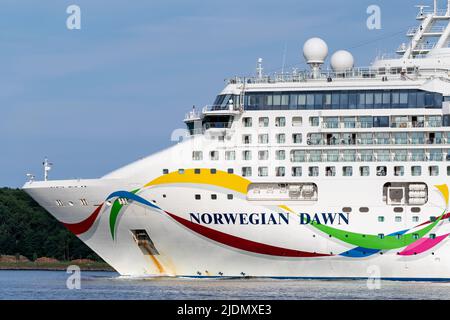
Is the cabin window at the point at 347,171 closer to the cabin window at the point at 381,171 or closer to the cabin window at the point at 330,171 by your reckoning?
the cabin window at the point at 330,171

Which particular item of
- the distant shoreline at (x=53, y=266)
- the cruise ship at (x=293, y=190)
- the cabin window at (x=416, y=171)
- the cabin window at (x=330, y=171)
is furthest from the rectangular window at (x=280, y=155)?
the distant shoreline at (x=53, y=266)

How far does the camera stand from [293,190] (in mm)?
35969

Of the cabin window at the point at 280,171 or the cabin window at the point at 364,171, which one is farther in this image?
→ the cabin window at the point at 280,171

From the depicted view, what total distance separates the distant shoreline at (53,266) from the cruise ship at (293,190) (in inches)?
1190

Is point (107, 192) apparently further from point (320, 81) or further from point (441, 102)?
point (441, 102)

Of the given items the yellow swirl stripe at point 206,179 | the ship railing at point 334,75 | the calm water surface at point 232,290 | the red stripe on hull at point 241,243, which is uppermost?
the ship railing at point 334,75

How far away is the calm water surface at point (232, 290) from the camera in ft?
97.8

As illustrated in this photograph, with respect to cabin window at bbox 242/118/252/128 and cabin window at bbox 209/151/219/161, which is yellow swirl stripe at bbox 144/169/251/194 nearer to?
cabin window at bbox 209/151/219/161

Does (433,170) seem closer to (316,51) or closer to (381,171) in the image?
(381,171)

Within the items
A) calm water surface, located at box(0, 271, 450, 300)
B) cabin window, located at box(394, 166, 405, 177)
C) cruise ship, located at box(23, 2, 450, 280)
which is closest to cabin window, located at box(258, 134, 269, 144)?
cruise ship, located at box(23, 2, 450, 280)

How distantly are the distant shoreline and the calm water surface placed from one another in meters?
30.4

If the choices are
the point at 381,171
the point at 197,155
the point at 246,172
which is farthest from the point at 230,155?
the point at 381,171

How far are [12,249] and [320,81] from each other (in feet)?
136

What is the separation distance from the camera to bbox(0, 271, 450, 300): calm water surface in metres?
29.8
